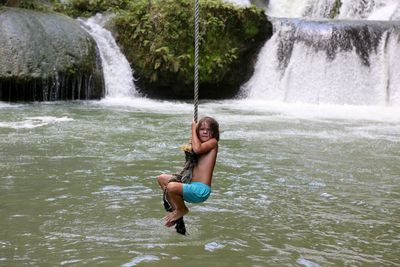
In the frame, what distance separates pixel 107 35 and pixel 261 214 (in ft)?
48.2

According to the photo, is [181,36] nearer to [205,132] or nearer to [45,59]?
[45,59]

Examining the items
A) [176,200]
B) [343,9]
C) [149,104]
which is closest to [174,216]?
[176,200]

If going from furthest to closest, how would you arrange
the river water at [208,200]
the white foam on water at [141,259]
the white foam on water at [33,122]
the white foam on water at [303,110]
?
the white foam on water at [303,110] < the white foam on water at [33,122] < the river water at [208,200] < the white foam on water at [141,259]

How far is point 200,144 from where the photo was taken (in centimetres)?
472

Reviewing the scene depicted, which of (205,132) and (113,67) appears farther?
(113,67)

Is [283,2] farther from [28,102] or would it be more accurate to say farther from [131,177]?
[131,177]

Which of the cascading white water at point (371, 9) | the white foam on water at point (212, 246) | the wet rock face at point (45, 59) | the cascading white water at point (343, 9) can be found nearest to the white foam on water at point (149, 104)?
the wet rock face at point (45, 59)

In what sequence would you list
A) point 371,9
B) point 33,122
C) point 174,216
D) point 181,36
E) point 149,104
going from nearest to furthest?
1. point 174,216
2. point 33,122
3. point 149,104
4. point 181,36
5. point 371,9

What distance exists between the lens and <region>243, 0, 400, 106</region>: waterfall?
18.6 metres

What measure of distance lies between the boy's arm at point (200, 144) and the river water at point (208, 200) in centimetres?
84

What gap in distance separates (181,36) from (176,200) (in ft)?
49.0

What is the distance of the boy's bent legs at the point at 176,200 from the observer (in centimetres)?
476

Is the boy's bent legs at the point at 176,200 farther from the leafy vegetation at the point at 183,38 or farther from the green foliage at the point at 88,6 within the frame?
the green foliage at the point at 88,6

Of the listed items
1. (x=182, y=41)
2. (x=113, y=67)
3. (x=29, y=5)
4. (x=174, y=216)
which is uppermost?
(x=29, y=5)
